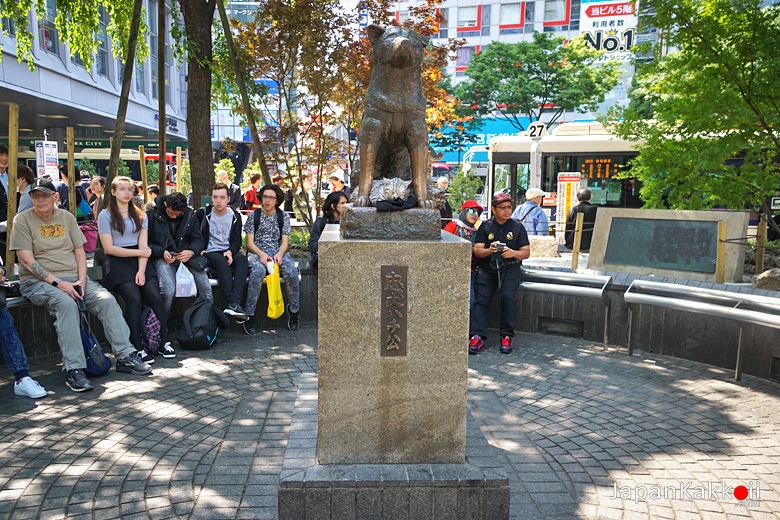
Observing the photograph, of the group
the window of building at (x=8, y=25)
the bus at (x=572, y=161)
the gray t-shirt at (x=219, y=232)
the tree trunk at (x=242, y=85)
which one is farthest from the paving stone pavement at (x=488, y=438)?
the window of building at (x=8, y=25)

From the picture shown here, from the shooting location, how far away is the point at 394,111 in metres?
4.15

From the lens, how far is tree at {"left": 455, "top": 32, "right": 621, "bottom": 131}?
113 feet

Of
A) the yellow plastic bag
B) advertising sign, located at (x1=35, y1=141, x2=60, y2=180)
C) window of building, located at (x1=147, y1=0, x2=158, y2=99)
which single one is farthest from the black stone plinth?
window of building, located at (x1=147, y1=0, x2=158, y2=99)

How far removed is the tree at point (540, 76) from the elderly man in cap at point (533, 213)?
24.5m

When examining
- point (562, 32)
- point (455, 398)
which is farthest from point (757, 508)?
point (562, 32)

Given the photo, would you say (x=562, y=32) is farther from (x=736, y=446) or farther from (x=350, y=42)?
(x=736, y=446)

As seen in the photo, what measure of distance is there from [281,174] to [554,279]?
6188mm

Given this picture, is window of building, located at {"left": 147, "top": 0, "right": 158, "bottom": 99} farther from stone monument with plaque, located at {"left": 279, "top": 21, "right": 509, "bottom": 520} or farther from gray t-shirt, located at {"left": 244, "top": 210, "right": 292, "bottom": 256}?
stone monument with plaque, located at {"left": 279, "top": 21, "right": 509, "bottom": 520}

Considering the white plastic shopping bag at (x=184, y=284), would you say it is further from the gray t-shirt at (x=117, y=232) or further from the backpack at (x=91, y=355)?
the backpack at (x=91, y=355)

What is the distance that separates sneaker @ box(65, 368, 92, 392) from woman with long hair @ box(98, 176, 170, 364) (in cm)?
93

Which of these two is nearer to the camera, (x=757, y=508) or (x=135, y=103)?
(x=757, y=508)

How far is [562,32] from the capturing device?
5234 centimetres

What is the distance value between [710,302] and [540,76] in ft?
103

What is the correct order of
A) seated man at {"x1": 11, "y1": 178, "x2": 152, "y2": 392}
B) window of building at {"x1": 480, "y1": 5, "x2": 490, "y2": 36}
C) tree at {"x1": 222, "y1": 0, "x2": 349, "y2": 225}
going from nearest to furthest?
seated man at {"x1": 11, "y1": 178, "x2": 152, "y2": 392}
tree at {"x1": 222, "y1": 0, "x2": 349, "y2": 225}
window of building at {"x1": 480, "y1": 5, "x2": 490, "y2": 36}
